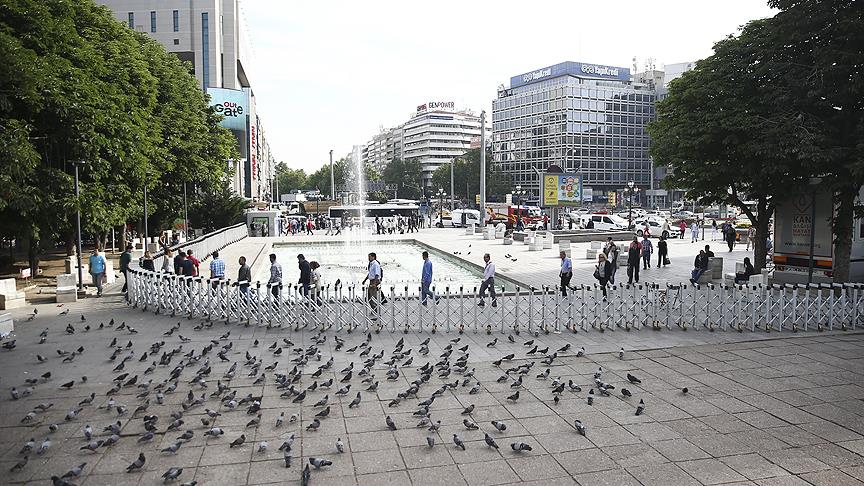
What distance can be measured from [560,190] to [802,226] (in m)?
27.0

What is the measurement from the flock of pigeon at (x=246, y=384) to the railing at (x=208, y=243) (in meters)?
8.75

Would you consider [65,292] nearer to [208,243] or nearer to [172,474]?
[208,243]

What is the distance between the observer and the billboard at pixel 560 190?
44000mm

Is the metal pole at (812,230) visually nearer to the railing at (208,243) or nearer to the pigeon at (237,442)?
the pigeon at (237,442)

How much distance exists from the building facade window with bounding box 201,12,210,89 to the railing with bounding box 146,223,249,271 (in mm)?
35918

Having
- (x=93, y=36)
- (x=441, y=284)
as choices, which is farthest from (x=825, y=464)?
(x=93, y=36)

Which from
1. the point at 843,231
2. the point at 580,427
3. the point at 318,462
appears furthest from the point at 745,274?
the point at 318,462

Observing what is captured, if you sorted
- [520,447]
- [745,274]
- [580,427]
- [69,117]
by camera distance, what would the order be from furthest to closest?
[745,274] < [69,117] < [580,427] < [520,447]

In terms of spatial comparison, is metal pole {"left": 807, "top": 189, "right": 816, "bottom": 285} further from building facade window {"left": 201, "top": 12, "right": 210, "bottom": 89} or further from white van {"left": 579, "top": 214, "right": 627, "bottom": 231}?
building facade window {"left": 201, "top": 12, "right": 210, "bottom": 89}

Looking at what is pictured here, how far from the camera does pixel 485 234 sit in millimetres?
42594

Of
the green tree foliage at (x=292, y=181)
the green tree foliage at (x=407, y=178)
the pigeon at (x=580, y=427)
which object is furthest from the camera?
the green tree foliage at (x=292, y=181)

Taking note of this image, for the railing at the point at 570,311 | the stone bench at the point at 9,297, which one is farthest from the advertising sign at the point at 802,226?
the stone bench at the point at 9,297

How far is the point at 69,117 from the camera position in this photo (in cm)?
1886

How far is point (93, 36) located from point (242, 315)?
1489cm
